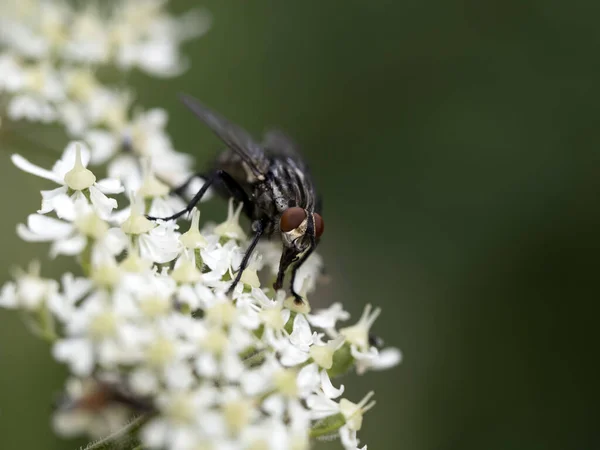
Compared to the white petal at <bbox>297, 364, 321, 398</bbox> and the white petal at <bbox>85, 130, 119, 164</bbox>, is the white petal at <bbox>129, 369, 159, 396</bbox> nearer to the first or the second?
the white petal at <bbox>297, 364, 321, 398</bbox>

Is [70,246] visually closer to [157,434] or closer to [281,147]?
[157,434]

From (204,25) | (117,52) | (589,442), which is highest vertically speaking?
(204,25)

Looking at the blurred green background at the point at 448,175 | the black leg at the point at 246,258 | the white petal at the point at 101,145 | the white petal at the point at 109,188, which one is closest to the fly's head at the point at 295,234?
the black leg at the point at 246,258

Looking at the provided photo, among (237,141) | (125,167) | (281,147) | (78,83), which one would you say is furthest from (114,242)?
(281,147)

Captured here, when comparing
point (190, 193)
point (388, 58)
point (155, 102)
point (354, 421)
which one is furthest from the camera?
point (388, 58)

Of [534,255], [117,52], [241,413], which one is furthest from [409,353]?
[241,413]

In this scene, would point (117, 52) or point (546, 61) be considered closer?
point (117, 52)

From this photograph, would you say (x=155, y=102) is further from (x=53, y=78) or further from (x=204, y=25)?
(x=53, y=78)
